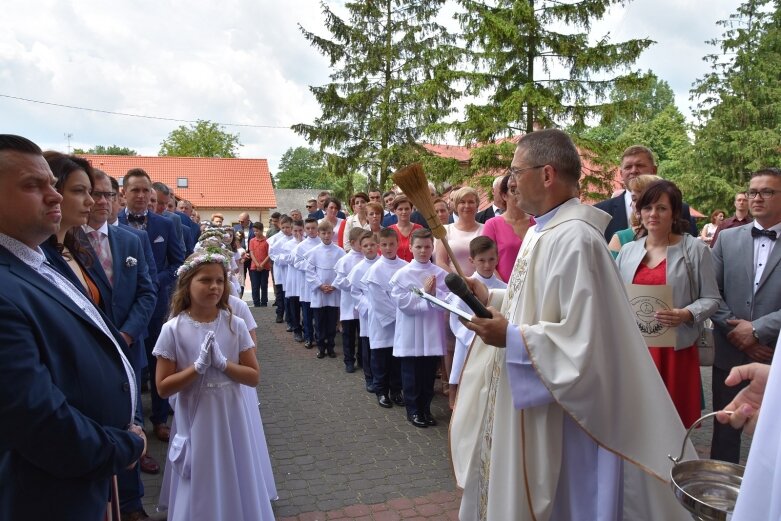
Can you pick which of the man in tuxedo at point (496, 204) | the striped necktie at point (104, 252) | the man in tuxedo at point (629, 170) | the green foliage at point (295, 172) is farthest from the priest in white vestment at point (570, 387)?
the green foliage at point (295, 172)

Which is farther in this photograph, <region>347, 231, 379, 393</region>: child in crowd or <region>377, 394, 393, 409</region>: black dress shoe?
<region>347, 231, 379, 393</region>: child in crowd

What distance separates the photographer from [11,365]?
67.9 inches

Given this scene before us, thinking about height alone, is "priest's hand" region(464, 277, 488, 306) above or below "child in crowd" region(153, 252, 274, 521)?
above

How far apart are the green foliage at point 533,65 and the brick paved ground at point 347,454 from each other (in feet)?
37.6

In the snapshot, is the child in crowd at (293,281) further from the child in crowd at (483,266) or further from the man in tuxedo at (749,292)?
the man in tuxedo at (749,292)

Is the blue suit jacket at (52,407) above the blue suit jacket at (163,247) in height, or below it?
below

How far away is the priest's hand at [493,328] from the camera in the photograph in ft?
8.57

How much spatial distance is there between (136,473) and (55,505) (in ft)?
7.25

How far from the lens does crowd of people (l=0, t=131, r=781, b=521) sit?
196cm

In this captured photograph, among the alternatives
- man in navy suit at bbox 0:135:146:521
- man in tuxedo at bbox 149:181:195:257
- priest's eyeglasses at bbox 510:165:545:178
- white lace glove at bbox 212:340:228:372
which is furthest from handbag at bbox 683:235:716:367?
man in tuxedo at bbox 149:181:195:257

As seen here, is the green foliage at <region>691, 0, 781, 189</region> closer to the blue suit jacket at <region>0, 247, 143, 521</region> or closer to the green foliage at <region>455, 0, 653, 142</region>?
the green foliage at <region>455, 0, 653, 142</region>

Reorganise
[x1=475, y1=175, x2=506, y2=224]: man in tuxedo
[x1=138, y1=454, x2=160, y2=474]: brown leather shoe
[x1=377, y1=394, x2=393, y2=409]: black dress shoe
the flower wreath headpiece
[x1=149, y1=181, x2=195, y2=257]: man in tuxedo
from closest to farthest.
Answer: the flower wreath headpiece, [x1=138, y1=454, x2=160, y2=474]: brown leather shoe, [x1=475, y1=175, x2=506, y2=224]: man in tuxedo, [x1=377, y1=394, x2=393, y2=409]: black dress shoe, [x1=149, y1=181, x2=195, y2=257]: man in tuxedo

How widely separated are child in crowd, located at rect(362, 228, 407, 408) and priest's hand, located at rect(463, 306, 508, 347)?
165 inches

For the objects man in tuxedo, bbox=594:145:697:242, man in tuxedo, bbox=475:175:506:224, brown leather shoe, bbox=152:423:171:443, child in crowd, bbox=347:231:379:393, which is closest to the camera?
man in tuxedo, bbox=594:145:697:242
